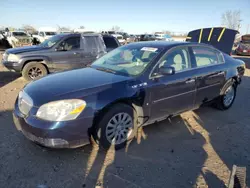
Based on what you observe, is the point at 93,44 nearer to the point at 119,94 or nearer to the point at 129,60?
the point at 129,60

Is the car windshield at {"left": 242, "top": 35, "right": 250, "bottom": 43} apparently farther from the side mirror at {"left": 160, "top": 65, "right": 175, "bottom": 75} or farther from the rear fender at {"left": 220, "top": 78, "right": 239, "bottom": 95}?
the side mirror at {"left": 160, "top": 65, "right": 175, "bottom": 75}

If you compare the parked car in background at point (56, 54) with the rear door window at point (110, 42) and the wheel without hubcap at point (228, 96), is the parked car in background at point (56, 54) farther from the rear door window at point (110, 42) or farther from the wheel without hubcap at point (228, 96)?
the wheel without hubcap at point (228, 96)

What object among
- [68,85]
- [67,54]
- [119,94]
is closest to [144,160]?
[119,94]

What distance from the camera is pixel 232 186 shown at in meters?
1.95

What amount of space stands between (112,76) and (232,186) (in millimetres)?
2191

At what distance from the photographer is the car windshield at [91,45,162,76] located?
3420mm

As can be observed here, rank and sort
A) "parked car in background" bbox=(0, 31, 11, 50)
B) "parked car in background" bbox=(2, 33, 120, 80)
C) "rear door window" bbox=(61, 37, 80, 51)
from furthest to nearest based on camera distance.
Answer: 1. "parked car in background" bbox=(0, 31, 11, 50)
2. "rear door window" bbox=(61, 37, 80, 51)
3. "parked car in background" bbox=(2, 33, 120, 80)

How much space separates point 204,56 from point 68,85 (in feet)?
9.78

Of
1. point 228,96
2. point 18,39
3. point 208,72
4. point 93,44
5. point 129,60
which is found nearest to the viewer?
point 129,60

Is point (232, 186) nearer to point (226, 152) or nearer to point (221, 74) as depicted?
point (226, 152)

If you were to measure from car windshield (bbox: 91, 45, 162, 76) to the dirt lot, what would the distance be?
1.24 m

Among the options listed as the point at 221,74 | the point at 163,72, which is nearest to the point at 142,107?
the point at 163,72

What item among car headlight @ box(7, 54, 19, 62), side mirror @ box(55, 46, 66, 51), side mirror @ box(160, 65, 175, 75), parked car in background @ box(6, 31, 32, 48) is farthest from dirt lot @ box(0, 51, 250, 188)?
parked car in background @ box(6, 31, 32, 48)

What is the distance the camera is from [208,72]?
4109mm
